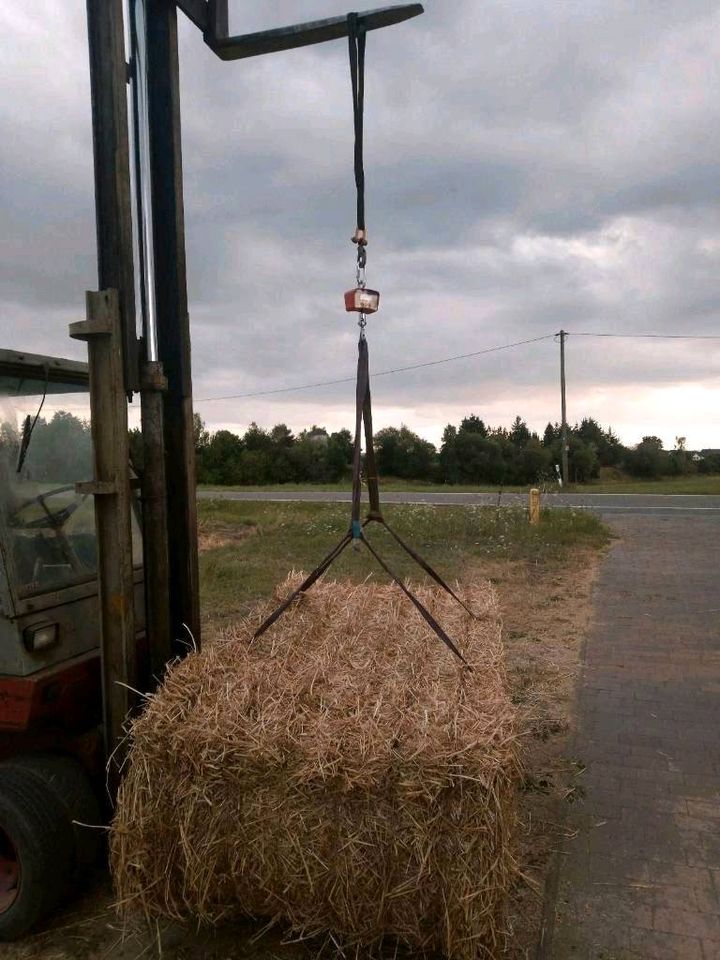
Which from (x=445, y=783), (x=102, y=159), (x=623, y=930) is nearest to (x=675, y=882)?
(x=623, y=930)

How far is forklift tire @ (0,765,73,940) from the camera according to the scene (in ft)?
9.60

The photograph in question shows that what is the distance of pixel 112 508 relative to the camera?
10.8 ft

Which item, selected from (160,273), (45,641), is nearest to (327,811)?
(45,641)

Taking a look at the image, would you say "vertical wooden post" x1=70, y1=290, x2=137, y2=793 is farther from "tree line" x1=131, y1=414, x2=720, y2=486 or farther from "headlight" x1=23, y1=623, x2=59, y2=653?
"tree line" x1=131, y1=414, x2=720, y2=486

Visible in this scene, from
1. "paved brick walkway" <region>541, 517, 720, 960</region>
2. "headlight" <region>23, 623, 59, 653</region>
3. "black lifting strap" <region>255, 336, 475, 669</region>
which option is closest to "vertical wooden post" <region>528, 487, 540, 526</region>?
"paved brick walkway" <region>541, 517, 720, 960</region>

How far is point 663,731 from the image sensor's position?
5.24 meters

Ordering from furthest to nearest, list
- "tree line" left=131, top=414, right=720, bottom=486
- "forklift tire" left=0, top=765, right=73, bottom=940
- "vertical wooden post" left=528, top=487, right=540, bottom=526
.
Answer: "tree line" left=131, top=414, right=720, bottom=486 < "vertical wooden post" left=528, top=487, right=540, bottom=526 < "forklift tire" left=0, top=765, right=73, bottom=940

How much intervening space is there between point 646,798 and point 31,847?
3.17 metres

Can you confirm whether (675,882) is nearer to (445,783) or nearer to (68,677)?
(445,783)

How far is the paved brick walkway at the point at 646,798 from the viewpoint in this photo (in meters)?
3.12

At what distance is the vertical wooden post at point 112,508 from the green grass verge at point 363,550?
552cm

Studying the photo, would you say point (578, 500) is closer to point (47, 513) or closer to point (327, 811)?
point (47, 513)

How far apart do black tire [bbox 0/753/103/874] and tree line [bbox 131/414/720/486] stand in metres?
37.0

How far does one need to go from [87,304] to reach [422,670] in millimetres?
2182
